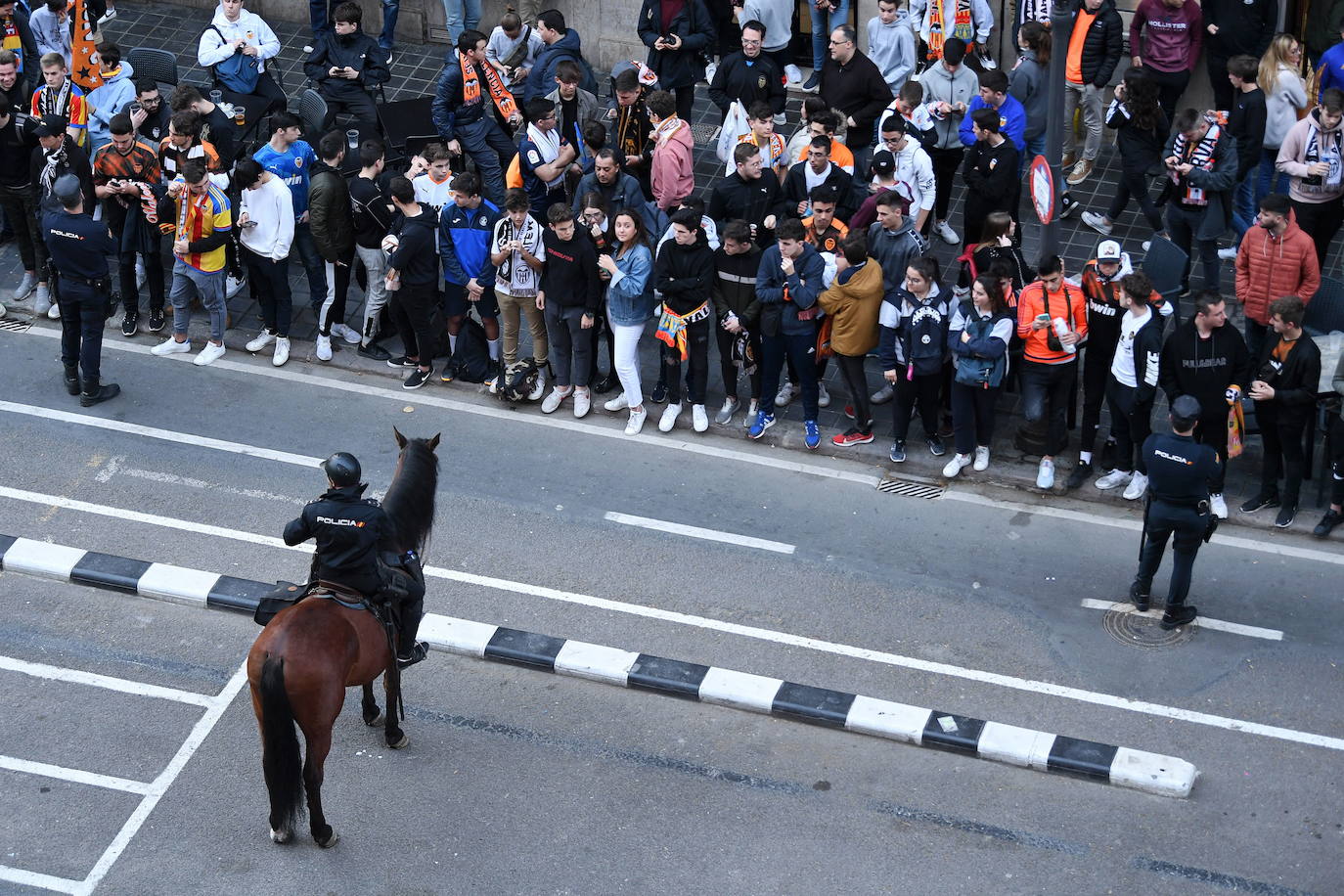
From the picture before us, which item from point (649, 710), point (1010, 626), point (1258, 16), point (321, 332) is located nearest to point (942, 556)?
point (1010, 626)

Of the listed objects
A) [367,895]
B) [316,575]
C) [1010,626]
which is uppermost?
[316,575]

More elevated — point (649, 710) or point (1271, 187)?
point (1271, 187)

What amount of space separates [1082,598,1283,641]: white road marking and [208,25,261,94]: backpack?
10273 millimetres

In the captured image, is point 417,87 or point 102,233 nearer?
point 102,233

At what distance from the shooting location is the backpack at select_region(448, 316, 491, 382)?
16.0 meters

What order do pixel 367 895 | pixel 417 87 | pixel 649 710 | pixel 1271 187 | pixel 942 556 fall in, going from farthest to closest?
pixel 417 87
pixel 1271 187
pixel 942 556
pixel 649 710
pixel 367 895

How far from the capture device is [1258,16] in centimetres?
1745

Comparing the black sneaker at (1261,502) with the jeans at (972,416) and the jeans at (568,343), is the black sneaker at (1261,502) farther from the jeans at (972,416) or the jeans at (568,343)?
the jeans at (568,343)

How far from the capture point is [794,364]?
1505 cm

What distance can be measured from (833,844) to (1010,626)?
2.60 m

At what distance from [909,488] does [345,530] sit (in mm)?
5267

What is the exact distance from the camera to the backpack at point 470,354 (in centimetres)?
1598

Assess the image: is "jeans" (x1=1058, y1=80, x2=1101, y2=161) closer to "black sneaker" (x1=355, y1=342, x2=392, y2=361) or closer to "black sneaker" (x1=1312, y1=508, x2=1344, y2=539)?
"black sneaker" (x1=1312, y1=508, x2=1344, y2=539)

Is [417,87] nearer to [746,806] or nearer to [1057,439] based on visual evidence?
[1057,439]
